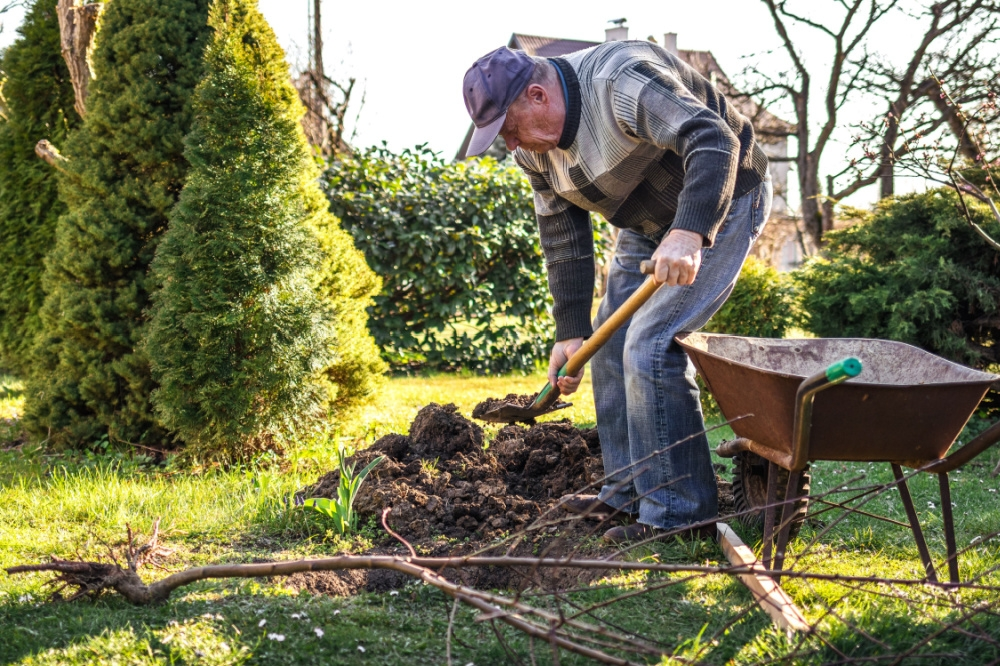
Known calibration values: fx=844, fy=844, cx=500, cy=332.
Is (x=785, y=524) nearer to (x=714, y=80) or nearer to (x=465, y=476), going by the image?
(x=465, y=476)

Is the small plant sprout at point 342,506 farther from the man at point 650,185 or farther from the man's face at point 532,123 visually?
the man's face at point 532,123

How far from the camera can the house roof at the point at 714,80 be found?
1405 centimetres

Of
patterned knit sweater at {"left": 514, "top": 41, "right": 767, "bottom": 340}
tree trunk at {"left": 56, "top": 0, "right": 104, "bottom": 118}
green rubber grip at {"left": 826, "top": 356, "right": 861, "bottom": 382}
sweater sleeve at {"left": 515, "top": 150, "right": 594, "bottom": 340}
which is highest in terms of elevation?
tree trunk at {"left": 56, "top": 0, "right": 104, "bottom": 118}

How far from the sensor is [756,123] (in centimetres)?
1568

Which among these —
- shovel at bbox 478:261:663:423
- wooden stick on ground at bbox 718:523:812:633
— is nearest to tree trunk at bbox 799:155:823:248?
shovel at bbox 478:261:663:423

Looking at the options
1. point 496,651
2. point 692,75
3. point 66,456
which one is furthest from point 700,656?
point 66,456

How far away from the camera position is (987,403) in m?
5.66

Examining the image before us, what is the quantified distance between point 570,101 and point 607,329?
2.54 feet

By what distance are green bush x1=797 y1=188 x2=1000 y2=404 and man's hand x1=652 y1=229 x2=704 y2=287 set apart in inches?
136

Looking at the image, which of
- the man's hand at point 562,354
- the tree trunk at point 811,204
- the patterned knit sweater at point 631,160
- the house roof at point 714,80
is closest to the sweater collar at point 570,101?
the patterned knit sweater at point 631,160

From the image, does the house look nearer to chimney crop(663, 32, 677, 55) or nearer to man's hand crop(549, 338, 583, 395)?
chimney crop(663, 32, 677, 55)

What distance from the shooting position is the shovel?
2.53 metres

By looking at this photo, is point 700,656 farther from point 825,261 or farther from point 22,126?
point 22,126

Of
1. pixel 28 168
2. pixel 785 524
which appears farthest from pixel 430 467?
pixel 28 168
